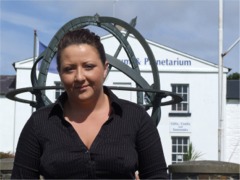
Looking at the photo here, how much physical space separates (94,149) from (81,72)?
0.34 metres

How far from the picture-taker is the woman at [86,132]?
248 cm

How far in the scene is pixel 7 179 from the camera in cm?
873

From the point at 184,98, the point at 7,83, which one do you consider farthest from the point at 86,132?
the point at 7,83

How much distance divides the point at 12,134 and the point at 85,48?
32640 millimetres

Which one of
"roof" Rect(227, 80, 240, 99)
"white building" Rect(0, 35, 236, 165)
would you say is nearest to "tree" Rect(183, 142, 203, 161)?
"white building" Rect(0, 35, 236, 165)

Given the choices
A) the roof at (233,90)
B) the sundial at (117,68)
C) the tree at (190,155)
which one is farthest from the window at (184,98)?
the sundial at (117,68)

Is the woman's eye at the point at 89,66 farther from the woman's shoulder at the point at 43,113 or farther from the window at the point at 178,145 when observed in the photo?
the window at the point at 178,145

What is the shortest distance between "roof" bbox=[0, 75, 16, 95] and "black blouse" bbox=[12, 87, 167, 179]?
34.2m

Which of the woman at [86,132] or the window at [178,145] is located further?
the window at [178,145]

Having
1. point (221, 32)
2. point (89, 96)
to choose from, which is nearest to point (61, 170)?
point (89, 96)

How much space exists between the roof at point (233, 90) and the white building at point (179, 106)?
1.61 meters

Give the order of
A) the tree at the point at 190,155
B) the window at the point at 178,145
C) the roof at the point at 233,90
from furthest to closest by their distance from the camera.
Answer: the roof at the point at 233,90 < the window at the point at 178,145 < the tree at the point at 190,155

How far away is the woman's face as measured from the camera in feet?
8.14

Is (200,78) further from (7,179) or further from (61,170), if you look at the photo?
(61,170)
